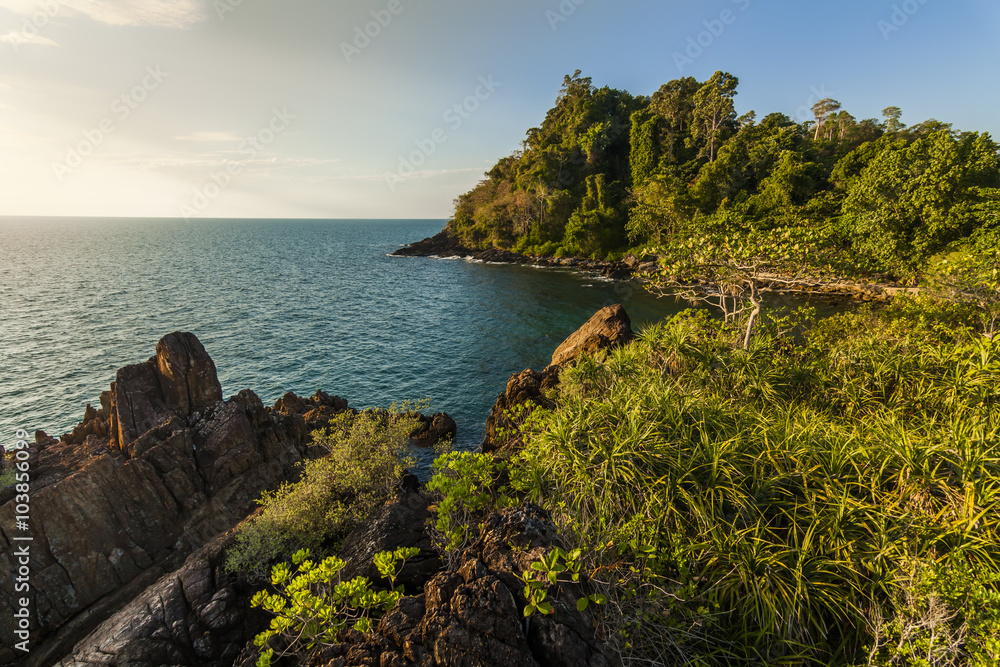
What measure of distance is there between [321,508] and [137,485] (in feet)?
28.7

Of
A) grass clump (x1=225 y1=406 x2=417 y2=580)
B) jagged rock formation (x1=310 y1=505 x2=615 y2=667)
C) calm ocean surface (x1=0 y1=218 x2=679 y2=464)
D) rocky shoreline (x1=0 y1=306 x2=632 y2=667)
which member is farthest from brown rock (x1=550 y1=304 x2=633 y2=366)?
jagged rock formation (x1=310 y1=505 x2=615 y2=667)

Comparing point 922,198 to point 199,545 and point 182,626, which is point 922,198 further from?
point 199,545

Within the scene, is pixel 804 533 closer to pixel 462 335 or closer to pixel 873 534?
pixel 873 534

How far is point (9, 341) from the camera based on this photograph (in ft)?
124

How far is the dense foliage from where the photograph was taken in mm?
40188

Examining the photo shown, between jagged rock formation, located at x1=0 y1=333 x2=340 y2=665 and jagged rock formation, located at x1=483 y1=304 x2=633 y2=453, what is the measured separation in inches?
394

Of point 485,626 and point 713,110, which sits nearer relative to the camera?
point 485,626

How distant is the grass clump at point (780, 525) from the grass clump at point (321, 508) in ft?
24.0

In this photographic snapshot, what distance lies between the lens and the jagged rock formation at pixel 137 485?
483 inches

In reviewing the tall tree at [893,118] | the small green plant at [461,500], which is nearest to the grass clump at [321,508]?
the small green plant at [461,500]

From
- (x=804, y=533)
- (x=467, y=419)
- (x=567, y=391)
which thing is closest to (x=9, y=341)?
(x=467, y=419)

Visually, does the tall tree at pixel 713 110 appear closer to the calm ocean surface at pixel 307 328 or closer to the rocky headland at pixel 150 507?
the calm ocean surface at pixel 307 328

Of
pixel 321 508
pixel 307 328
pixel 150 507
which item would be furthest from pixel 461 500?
pixel 307 328

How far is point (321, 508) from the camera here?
12.1 metres
